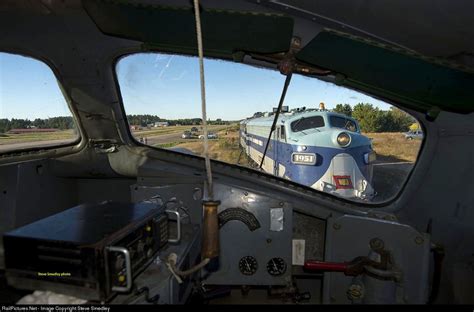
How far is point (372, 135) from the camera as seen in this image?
213cm

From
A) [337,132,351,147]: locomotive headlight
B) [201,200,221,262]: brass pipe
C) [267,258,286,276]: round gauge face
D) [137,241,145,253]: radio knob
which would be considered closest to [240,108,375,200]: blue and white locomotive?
[337,132,351,147]: locomotive headlight

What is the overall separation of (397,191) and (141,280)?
7.00 feet

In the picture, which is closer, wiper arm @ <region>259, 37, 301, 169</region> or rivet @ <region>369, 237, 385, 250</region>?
rivet @ <region>369, 237, 385, 250</region>

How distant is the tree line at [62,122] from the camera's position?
2.20m

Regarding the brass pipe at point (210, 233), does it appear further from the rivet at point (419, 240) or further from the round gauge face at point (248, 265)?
the rivet at point (419, 240)

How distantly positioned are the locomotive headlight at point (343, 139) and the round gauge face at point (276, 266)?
0.93m

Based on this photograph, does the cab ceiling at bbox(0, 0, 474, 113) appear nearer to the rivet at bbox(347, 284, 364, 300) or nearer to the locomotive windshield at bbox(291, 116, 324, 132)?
the locomotive windshield at bbox(291, 116, 324, 132)

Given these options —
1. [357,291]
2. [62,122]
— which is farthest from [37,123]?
[357,291]

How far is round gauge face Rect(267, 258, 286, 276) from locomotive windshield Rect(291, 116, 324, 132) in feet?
3.11

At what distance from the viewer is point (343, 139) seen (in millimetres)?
2166

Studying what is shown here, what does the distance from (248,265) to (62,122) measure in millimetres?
1838

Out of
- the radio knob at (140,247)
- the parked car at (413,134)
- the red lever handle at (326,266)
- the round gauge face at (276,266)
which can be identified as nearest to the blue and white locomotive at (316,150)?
the parked car at (413,134)

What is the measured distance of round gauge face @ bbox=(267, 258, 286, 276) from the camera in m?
2.07

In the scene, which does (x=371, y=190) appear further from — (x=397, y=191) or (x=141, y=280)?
(x=141, y=280)
